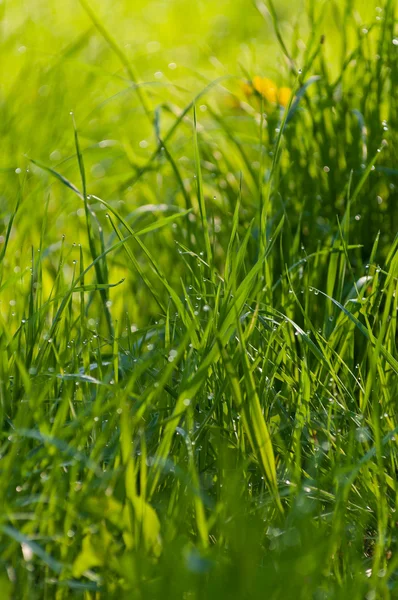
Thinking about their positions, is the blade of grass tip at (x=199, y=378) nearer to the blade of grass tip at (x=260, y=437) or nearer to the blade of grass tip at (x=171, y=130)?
the blade of grass tip at (x=260, y=437)

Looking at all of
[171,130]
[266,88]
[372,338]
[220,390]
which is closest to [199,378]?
[220,390]

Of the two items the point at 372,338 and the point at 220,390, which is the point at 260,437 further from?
the point at 372,338

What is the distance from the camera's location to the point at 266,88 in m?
2.24

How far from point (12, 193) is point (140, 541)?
51.7 inches

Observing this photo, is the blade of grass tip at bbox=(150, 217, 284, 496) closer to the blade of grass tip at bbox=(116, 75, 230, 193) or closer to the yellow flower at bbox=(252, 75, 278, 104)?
the blade of grass tip at bbox=(116, 75, 230, 193)

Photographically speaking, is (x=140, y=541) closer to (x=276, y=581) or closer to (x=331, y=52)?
(x=276, y=581)

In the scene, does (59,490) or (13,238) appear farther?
(13,238)

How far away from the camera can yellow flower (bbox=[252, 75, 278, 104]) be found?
199 centimetres

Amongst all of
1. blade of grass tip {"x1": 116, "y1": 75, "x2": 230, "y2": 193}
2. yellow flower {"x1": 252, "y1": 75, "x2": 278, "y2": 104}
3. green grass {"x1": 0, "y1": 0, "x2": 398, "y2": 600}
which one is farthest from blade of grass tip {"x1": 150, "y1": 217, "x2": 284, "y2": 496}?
yellow flower {"x1": 252, "y1": 75, "x2": 278, "y2": 104}

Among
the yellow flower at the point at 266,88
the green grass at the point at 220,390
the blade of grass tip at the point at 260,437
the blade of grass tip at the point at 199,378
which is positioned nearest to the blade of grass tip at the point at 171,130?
the green grass at the point at 220,390

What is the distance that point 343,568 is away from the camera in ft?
3.22

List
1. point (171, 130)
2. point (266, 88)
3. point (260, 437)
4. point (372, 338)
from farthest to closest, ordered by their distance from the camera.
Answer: point (266, 88) < point (171, 130) < point (372, 338) < point (260, 437)

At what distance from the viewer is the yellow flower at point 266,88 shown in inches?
78.2

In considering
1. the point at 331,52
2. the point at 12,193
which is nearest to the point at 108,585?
the point at 12,193
